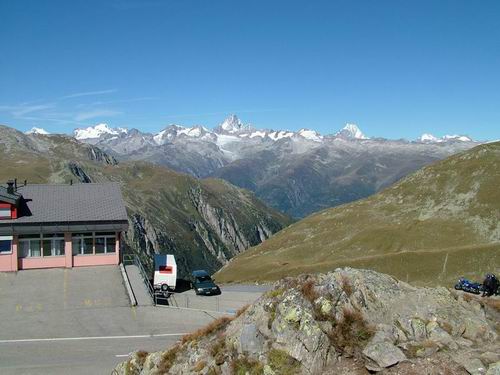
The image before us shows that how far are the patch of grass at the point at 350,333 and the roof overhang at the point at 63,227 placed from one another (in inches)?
1353

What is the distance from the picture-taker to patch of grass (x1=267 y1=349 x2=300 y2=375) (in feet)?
57.4

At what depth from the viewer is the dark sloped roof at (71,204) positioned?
160 feet

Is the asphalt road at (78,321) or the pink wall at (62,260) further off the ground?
the pink wall at (62,260)

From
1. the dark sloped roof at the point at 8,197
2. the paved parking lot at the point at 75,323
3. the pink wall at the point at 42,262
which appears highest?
the dark sloped roof at the point at 8,197

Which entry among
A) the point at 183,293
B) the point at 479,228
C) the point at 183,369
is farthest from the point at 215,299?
the point at 479,228

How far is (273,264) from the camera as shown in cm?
11100

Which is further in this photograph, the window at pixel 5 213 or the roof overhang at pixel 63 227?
the window at pixel 5 213

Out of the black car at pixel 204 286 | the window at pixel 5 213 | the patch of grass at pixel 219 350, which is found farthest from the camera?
the window at pixel 5 213

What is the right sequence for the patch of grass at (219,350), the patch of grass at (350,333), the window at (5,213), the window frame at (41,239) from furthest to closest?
the window frame at (41,239)
the window at (5,213)
the patch of grass at (219,350)
the patch of grass at (350,333)

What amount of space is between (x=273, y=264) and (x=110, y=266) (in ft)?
211

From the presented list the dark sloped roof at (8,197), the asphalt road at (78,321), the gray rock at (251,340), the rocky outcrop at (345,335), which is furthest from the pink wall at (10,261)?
the gray rock at (251,340)

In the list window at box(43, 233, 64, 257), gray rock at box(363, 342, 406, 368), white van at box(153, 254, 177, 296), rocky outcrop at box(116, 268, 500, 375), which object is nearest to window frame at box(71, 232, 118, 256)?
window at box(43, 233, 64, 257)

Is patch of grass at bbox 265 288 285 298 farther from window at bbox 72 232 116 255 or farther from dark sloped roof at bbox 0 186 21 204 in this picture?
dark sloped roof at bbox 0 186 21 204

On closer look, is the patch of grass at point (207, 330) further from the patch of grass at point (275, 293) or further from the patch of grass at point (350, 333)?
the patch of grass at point (350, 333)
